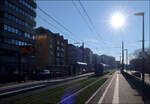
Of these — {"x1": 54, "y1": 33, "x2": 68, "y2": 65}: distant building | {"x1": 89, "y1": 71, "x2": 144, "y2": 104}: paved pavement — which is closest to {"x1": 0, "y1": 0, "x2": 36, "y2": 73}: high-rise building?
{"x1": 54, "y1": 33, "x2": 68, "y2": 65}: distant building

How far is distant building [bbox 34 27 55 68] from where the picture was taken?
215 ft

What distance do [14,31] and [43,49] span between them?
2291cm

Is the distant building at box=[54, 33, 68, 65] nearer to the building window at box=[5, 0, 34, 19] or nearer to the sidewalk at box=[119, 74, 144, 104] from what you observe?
the building window at box=[5, 0, 34, 19]

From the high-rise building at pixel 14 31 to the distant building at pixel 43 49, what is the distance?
45.1 ft

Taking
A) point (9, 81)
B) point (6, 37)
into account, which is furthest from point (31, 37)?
point (9, 81)

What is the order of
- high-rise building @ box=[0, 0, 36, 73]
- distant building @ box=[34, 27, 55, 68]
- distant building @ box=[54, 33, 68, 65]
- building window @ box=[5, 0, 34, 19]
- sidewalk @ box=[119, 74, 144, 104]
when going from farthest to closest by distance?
distant building @ box=[54, 33, 68, 65] → distant building @ box=[34, 27, 55, 68] → building window @ box=[5, 0, 34, 19] → high-rise building @ box=[0, 0, 36, 73] → sidewalk @ box=[119, 74, 144, 104]

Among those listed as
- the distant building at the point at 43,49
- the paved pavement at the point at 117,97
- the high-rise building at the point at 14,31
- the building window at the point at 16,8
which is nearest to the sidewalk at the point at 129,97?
the paved pavement at the point at 117,97

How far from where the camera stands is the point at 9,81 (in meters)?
27.5

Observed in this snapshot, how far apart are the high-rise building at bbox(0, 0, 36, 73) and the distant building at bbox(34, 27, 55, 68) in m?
13.7

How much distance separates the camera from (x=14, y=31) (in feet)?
145

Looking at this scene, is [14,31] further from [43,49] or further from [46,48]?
[46,48]

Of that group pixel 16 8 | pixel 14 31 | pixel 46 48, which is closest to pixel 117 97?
pixel 14 31

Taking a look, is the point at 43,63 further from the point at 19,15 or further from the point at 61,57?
the point at 19,15

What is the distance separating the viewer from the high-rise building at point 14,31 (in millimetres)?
A: 40375
